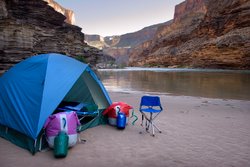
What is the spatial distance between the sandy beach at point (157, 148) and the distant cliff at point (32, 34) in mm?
21234

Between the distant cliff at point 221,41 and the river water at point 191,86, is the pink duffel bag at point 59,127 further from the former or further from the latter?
the distant cliff at point 221,41

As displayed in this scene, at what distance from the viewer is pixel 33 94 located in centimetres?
509

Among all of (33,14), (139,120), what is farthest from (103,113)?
(33,14)

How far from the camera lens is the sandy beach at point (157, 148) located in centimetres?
418

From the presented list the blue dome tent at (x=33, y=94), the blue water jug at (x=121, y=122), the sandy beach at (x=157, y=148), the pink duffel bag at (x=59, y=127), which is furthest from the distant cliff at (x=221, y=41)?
the pink duffel bag at (x=59, y=127)

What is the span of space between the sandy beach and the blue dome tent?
371mm

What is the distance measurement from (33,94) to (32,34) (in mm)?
25740

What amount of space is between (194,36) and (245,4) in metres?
Answer: 27.1

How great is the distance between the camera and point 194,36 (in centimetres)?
9250

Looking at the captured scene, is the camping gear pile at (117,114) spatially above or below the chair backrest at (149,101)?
below

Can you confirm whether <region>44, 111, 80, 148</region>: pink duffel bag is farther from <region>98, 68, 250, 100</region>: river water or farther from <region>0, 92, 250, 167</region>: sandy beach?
<region>98, 68, 250, 100</region>: river water

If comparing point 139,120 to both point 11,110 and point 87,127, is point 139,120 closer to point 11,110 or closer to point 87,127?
point 87,127

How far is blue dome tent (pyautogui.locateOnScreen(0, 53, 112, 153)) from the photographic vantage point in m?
4.71

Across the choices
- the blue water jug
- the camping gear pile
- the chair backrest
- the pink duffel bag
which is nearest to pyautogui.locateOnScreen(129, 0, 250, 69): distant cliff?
the chair backrest
